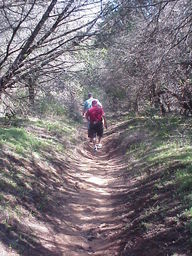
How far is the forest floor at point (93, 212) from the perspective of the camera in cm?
659

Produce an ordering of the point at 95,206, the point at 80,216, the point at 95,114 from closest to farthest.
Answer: the point at 80,216, the point at 95,206, the point at 95,114

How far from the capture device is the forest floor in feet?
21.6

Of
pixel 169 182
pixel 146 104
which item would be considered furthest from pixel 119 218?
pixel 146 104

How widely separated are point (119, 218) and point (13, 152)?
140 inches

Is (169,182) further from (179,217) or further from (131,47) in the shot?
(131,47)

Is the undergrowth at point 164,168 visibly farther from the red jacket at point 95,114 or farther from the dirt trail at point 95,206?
the red jacket at point 95,114

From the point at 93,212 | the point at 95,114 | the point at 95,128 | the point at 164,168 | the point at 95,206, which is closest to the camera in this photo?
the point at 93,212

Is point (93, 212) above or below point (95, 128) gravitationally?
below

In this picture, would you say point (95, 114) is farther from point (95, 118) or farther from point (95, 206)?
point (95, 206)

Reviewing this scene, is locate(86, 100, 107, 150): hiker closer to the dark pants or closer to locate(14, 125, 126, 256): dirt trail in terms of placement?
the dark pants

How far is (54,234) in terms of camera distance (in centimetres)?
764

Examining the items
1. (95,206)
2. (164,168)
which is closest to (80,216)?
(95,206)

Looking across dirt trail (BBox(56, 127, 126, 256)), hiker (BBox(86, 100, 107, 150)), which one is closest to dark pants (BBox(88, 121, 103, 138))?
hiker (BBox(86, 100, 107, 150))

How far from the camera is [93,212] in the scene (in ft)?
29.8
